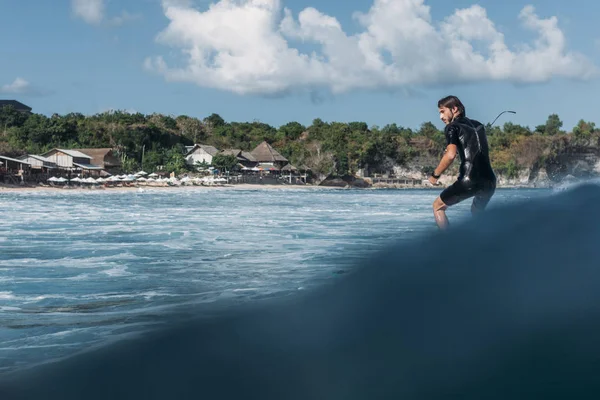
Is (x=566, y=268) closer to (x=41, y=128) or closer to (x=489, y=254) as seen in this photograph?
(x=489, y=254)

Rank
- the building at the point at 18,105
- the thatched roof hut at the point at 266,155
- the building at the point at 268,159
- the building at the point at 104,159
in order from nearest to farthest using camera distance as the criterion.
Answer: the building at the point at 104,159
the building at the point at 268,159
the thatched roof hut at the point at 266,155
the building at the point at 18,105

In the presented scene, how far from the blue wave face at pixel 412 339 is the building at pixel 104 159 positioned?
258 feet

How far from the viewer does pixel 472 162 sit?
18.1ft

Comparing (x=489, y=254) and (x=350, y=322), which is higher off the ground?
(x=489, y=254)

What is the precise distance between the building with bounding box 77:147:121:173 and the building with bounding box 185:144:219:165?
13.4m

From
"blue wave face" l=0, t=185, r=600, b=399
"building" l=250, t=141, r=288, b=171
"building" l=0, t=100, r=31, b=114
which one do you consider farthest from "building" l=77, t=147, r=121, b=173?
"blue wave face" l=0, t=185, r=600, b=399

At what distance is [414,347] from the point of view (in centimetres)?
256

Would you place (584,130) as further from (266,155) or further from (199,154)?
(199,154)

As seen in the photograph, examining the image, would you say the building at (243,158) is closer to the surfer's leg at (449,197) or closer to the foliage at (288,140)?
the foliage at (288,140)

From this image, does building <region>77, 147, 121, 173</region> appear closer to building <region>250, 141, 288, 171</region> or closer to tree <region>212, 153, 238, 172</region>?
tree <region>212, 153, 238, 172</region>

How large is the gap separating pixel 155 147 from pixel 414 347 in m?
96.5

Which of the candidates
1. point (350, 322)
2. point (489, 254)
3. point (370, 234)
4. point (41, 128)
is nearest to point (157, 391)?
point (350, 322)

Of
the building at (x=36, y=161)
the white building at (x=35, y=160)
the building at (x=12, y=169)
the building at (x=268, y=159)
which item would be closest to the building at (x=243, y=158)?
the building at (x=268, y=159)

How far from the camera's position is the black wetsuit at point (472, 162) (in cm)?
549
